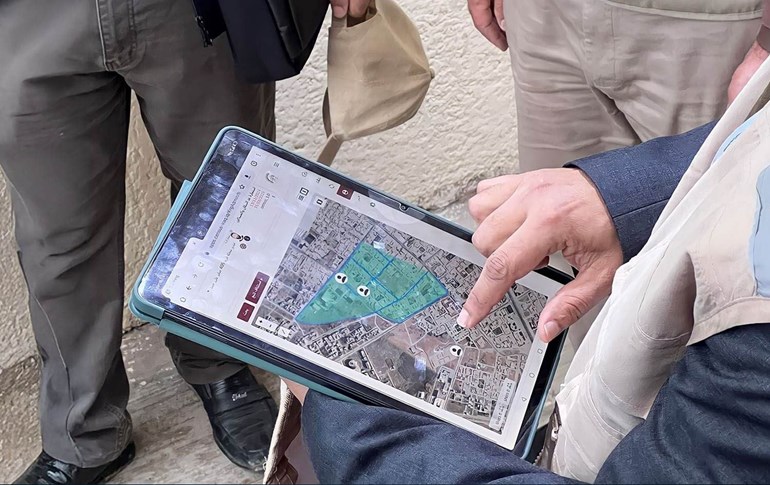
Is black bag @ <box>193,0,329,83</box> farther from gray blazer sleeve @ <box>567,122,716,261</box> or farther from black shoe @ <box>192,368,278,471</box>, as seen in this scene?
black shoe @ <box>192,368,278,471</box>

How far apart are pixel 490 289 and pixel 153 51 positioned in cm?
56

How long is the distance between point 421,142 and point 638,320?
4.14ft

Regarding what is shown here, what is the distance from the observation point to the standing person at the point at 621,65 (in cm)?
85

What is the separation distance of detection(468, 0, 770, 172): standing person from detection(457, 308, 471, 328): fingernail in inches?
15.2

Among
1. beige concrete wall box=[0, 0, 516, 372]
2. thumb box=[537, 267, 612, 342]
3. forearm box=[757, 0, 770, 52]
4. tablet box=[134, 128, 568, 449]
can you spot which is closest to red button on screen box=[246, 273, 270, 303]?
tablet box=[134, 128, 568, 449]

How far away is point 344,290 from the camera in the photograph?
2.38 ft

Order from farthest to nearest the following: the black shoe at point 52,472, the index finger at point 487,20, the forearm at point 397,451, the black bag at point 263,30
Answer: the black shoe at point 52,472, the index finger at point 487,20, the black bag at point 263,30, the forearm at point 397,451

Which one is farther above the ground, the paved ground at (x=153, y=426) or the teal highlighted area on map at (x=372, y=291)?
the teal highlighted area on map at (x=372, y=291)

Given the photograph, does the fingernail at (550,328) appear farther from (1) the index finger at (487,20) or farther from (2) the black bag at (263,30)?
(1) the index finger at (487,20)

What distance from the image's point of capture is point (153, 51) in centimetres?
97

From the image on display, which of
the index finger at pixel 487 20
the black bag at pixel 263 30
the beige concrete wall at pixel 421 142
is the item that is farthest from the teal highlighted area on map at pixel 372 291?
the beige concrete wall at pixel 421 142

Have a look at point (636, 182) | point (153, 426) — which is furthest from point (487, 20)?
point (153, 426)

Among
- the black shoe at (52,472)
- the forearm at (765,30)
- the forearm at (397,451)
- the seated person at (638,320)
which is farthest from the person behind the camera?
the black shoe at (52,472)

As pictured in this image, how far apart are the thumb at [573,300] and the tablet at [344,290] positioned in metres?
0.05
